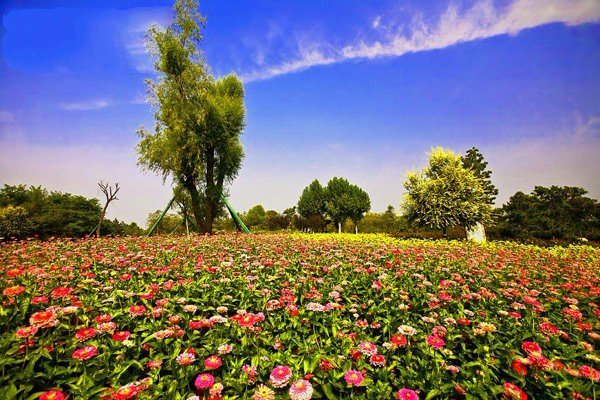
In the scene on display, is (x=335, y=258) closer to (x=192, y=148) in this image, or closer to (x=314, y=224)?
(x=192, y=148)

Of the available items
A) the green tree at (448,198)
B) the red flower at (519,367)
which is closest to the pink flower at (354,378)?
the red flower at (519,367)

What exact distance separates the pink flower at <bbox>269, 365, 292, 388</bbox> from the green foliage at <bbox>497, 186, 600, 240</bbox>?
72.2 feet

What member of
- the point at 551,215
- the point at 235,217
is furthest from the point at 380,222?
the point at 235,217

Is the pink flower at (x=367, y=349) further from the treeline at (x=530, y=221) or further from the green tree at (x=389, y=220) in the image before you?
the green tree at (x=389, y=220)

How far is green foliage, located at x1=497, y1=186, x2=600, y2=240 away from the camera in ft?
63.9

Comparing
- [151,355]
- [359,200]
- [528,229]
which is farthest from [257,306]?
[359,200]

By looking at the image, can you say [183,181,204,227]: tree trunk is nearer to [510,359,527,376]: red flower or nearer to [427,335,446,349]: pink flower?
[427,335,446,349]: pink flower

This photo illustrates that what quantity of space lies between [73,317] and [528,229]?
86.1 ft

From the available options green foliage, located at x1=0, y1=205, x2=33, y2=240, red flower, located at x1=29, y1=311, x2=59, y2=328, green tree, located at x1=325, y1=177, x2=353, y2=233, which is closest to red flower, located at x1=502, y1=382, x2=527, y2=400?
red flower, located at x1=29, y1=311, x2=59, y2=328

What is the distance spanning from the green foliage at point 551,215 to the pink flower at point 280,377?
72.2ft

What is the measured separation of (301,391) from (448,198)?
1834cm

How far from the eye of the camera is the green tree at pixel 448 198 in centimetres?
1742

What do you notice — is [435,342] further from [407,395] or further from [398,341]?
[407,395]

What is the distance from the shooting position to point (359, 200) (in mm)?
58469
